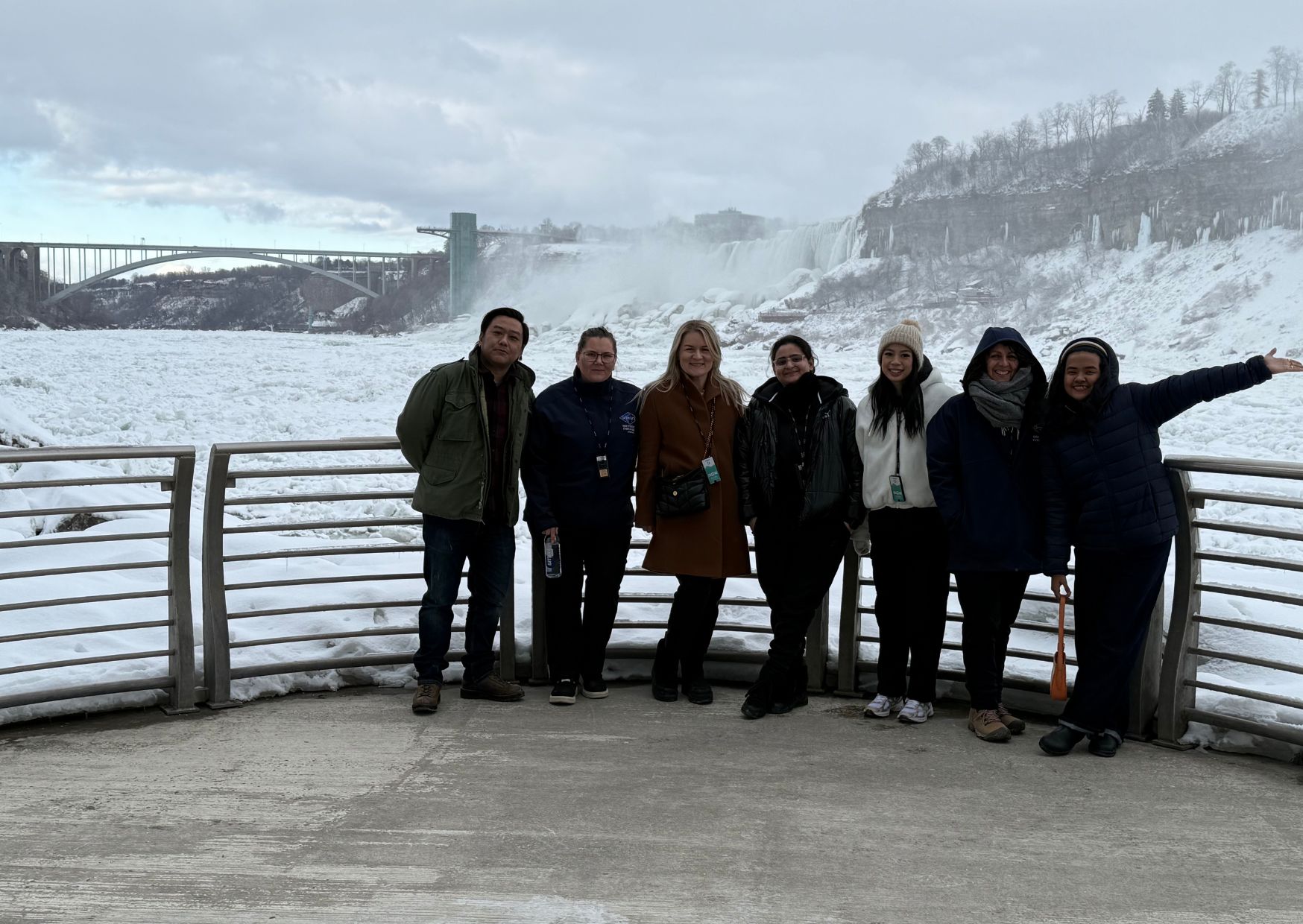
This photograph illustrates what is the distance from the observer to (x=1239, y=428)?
89.5ft

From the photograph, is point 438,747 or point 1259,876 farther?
point 438,747

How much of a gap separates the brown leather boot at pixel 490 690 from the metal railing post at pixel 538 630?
9.1 inches

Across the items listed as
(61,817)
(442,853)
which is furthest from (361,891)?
(61,817)

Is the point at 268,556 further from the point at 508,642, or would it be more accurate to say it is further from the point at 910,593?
the point at 910,593

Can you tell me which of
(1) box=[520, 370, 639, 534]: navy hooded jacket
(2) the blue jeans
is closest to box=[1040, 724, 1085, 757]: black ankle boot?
(1) box=[520, 370, 639, 534]: navy hooded jacket

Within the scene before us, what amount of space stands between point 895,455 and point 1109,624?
944 millimetres

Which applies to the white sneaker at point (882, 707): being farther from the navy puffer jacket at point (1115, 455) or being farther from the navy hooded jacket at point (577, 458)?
the navy hooded jacket at point (577, 458)

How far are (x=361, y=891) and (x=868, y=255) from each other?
203 ft

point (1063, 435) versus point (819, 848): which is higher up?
point (1063, 435)

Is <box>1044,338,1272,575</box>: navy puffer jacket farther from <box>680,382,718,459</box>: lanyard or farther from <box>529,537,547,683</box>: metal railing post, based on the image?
<box>529,537,547,683</box>: metal railing post

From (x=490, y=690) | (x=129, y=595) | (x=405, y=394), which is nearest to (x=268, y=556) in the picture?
(x=129, y=595)

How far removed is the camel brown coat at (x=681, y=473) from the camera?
13.7 ft

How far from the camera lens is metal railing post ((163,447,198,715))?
13.2 feet

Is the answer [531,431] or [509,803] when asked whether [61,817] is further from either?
[531,431]
